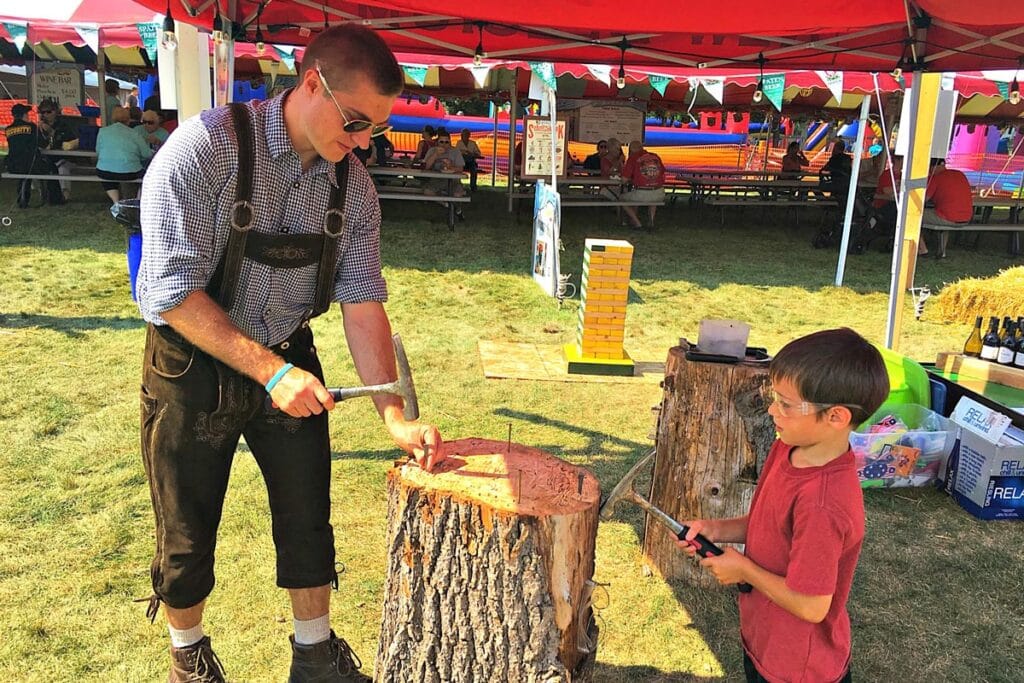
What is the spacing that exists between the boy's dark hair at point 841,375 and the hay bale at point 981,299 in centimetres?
676

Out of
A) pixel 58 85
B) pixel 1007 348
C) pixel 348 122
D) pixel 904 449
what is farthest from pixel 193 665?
pixel 58 85

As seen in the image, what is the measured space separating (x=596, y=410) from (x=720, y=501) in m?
2.08

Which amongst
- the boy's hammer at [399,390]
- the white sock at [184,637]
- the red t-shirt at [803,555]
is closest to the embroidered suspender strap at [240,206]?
the boy's hammer at [399,390]

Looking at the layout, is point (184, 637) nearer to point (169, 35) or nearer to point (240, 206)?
point (240, 206)

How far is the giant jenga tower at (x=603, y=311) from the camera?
6069 millimetres

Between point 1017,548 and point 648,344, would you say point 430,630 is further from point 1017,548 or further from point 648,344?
point 648,344

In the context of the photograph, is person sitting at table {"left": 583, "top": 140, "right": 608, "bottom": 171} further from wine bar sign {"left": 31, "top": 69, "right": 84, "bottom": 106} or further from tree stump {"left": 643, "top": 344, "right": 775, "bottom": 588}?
tree stump {"left": 643, "top": 344, "right": 775, "bottom": 588}

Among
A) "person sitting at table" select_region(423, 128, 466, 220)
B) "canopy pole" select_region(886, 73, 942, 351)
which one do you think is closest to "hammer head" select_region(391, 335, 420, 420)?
"canopy pole" select_region(886, 73, 942, 351)

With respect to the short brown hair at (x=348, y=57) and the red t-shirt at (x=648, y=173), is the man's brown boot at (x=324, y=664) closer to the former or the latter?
the short brown hair at (x=348, y=57)

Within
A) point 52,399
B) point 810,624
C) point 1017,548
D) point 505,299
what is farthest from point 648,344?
point 810,624

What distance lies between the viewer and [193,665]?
243cm

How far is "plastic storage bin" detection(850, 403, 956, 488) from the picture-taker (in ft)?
14.0

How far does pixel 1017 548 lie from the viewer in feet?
12.5

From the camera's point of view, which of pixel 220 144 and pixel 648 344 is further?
pixel 648 344
